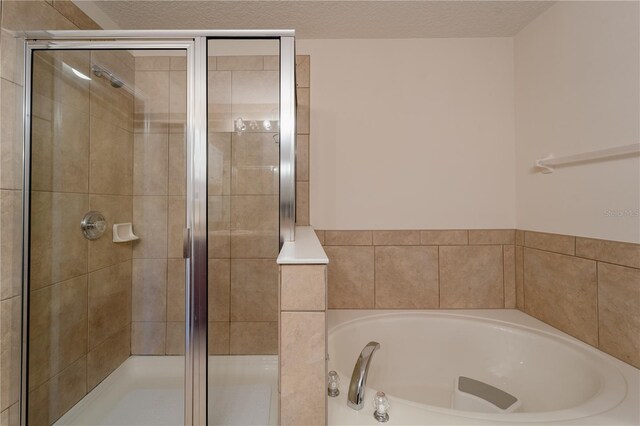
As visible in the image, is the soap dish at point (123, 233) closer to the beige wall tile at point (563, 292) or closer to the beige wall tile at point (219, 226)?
the beige wall tile at point (219, 226)

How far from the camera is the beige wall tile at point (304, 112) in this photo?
1715mm

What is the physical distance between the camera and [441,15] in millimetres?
1533

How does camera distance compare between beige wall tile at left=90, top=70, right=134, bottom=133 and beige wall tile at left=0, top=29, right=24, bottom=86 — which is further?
beige wall tile at left=90, top=70, right=134, bottom=133

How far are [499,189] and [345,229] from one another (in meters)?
0.98

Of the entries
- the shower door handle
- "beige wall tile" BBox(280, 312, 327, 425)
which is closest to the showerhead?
the shower door handle

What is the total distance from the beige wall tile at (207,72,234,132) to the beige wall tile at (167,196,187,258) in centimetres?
34

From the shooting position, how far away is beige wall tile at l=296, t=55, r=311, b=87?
1.72 m

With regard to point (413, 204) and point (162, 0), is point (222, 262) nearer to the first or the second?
point (413, 204)

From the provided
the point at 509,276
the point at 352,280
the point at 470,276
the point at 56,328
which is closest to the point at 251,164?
the point at 352,280

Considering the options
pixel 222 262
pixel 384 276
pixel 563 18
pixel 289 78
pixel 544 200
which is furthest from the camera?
pixel 384 276

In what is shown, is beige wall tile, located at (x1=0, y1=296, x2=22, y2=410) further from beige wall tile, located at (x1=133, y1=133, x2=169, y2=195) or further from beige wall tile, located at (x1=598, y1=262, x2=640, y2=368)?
beige wall tile, located at (x1=598, y1=262, x2=640, y2=368)

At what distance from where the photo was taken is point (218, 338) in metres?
1.17

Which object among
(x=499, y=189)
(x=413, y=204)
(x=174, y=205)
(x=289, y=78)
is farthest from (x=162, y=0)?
(x=499, y=189)

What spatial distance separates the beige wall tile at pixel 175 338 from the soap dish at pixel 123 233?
455 mm
